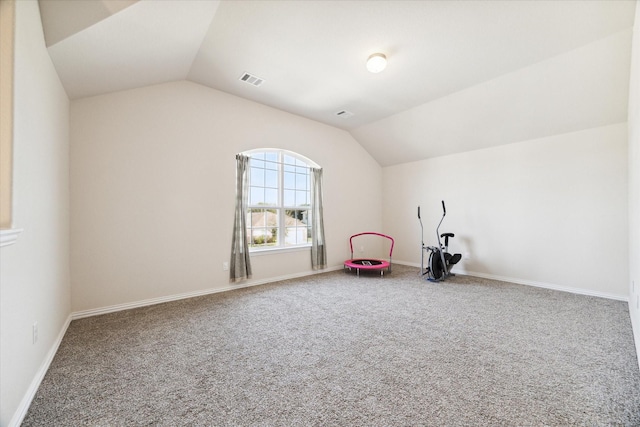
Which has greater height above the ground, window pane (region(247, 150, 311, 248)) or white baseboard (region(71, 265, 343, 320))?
window pane (region(247, 150, 311, 248))

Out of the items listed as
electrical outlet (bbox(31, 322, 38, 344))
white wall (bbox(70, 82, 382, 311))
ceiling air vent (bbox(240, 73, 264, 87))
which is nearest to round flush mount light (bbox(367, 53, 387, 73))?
ceiling air vent (bbox(240, 73, 264, 87))

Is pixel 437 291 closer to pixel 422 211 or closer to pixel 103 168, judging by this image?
pixel 422 211

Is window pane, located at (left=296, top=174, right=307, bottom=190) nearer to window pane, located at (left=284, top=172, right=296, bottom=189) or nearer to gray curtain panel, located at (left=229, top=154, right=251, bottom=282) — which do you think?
window pane, located at (left=284, top=172, right=296, bottom=189)

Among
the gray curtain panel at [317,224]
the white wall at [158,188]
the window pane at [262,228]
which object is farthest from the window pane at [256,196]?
the gray curtain panel at [317,224]

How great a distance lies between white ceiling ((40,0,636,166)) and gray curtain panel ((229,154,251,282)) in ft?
3.85

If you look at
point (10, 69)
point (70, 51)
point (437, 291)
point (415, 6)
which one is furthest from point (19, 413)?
point (437, 291)

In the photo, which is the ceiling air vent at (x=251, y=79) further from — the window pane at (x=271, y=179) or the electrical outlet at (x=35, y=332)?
the electrical outlet at (x=35, y=332)

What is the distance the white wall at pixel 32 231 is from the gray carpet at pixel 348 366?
25 cm

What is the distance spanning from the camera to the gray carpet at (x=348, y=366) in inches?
60.6

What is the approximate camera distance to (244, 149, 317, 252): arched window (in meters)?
4.52

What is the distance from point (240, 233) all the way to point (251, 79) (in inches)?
86.5

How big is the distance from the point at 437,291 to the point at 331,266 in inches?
82.9

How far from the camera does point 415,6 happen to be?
235 centimetres

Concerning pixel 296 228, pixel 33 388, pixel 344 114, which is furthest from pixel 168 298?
pixel 344 114
